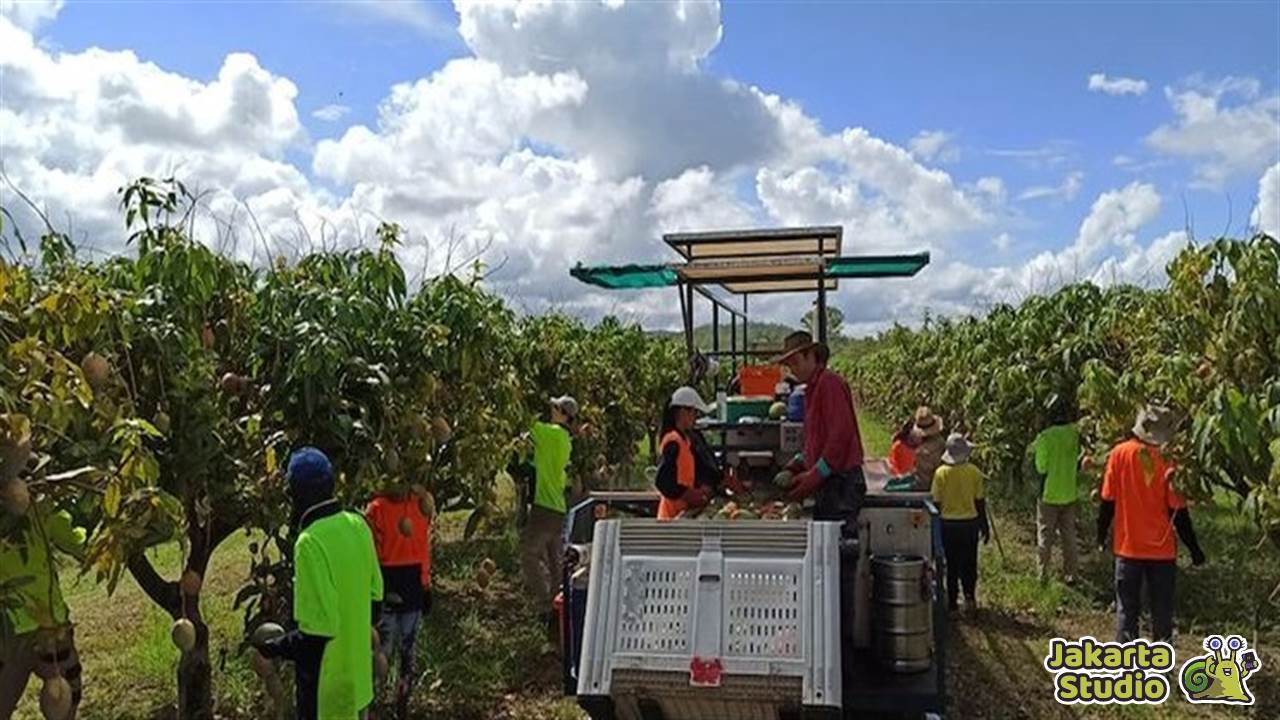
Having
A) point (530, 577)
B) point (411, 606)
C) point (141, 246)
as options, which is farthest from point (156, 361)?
point (530, 577)

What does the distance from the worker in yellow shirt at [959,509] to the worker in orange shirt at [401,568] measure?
409cm

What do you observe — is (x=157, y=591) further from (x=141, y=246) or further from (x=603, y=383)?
(x=603, y=383)

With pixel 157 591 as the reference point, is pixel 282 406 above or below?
above

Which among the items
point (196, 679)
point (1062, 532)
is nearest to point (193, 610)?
point (196, 679)

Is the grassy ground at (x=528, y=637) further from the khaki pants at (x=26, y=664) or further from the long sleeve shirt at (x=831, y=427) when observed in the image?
the long sleeve shirt at (x=831, y=427)

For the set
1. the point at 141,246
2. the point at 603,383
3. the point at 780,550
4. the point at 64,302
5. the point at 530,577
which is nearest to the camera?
the point at 64,302

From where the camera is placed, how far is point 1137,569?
22.4 ft

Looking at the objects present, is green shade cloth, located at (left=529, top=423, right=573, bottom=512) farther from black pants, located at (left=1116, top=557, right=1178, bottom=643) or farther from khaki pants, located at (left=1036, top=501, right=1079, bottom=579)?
khaki pants, located at (left=1036, top=501, right=1079, bottom=579)

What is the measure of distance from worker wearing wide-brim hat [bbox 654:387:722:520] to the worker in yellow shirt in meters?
2.42

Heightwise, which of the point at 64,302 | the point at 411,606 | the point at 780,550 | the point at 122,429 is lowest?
the point at 411,606

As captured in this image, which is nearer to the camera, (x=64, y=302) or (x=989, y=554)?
(x=64, y=302)

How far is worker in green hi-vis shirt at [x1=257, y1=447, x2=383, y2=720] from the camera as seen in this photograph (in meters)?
4.06

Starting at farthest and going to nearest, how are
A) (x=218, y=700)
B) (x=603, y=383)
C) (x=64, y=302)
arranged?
1. (x=603, y=383)
2. (x=218, y=700)
3. (x=64, y=302)

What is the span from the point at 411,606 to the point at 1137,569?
4.54 meters
